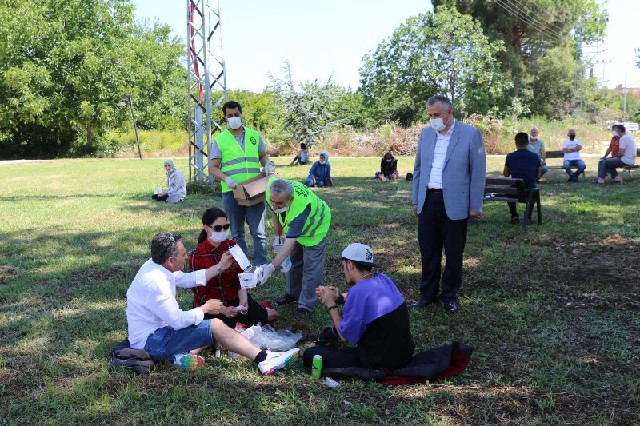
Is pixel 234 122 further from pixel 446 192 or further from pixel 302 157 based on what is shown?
pixel 302 157

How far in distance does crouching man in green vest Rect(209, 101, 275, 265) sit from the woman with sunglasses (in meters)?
1.41

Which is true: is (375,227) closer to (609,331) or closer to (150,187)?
(609,331)

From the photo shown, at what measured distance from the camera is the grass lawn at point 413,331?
3.59 meters

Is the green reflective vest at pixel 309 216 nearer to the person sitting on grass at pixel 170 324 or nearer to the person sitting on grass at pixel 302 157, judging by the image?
the person sitting on grass at pixel 170 324

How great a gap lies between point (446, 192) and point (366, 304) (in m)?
1.76

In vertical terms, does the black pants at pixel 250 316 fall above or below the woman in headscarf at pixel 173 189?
below

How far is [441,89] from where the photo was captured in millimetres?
40625

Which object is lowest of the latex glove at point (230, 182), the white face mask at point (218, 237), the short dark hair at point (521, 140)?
the white face mask at point (218, 237)

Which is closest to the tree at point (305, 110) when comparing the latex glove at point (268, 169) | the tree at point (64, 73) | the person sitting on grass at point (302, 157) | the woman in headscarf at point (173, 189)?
the person sitting on grass at point (302, 157)

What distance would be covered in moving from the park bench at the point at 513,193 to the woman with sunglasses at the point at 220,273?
17.4 feet

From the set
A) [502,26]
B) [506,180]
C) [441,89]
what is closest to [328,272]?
[506,180]

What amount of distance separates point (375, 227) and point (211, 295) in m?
4.84

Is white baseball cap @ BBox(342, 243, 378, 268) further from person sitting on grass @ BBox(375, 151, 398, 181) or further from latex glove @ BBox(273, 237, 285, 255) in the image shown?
person sitting on grass @ BBox(375, 151, 398, 181)

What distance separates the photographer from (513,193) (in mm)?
9195
